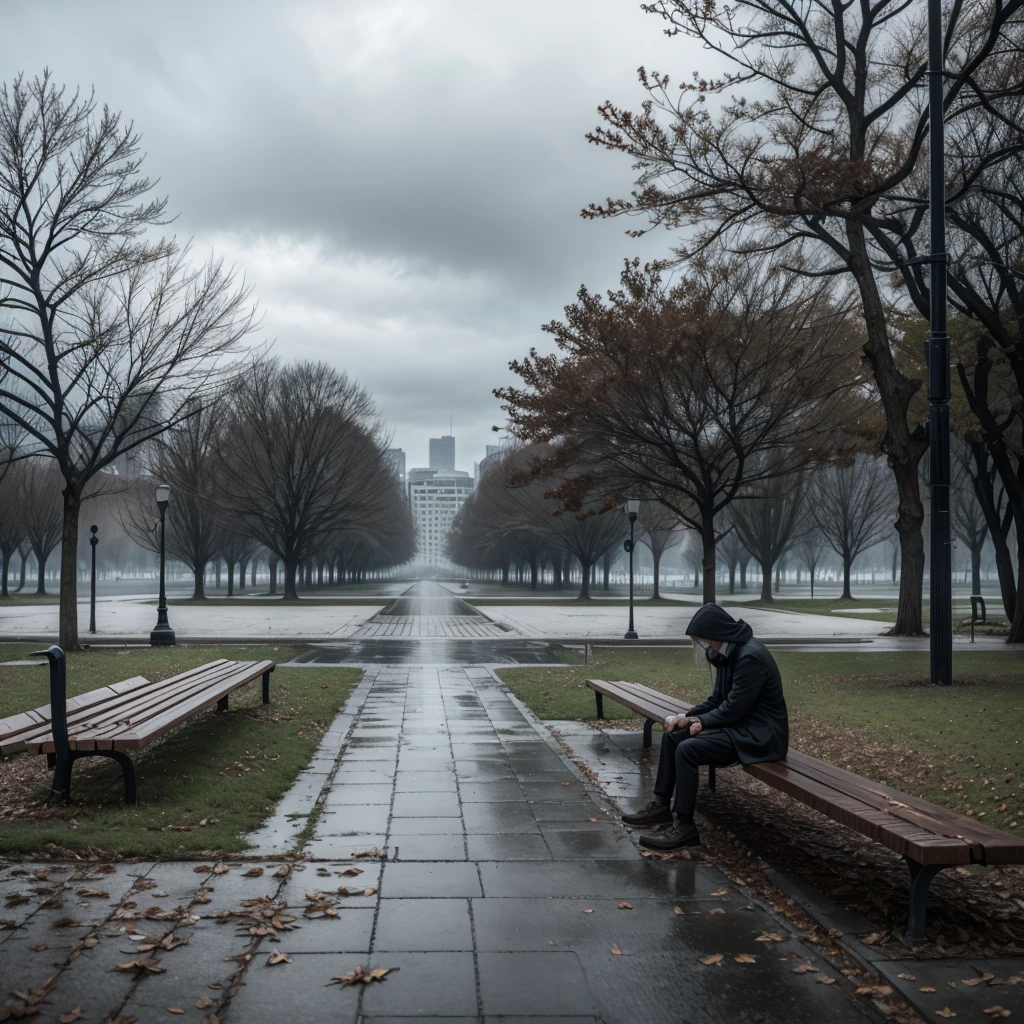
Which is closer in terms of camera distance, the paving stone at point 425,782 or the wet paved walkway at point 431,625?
the paving stone at point 425,782

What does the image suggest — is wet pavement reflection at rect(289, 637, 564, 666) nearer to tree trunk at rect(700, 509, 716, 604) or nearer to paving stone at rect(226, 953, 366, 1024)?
tree trunk at rect(700, 509, 716, 604)

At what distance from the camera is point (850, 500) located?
4706 cm

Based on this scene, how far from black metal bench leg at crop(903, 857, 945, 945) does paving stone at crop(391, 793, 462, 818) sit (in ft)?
10.0

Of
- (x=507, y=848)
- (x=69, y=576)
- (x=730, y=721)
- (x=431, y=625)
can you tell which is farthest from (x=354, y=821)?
(x=431, y=625)

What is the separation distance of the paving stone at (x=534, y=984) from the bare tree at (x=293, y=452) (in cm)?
4047

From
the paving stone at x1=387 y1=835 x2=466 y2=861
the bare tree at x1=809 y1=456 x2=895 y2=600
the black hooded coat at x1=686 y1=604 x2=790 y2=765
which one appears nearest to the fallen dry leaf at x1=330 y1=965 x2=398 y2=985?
the paving stone at x1=387 y1=835 x2=466 y2=861

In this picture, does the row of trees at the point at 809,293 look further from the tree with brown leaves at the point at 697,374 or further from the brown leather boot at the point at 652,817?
the brown leather boot at the point at 652,817

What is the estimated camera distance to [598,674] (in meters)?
14.8

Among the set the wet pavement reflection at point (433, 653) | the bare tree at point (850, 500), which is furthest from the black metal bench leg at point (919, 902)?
the bare tree at point (850, 500)

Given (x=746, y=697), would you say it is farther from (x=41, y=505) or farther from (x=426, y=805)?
(x=41, y=505)

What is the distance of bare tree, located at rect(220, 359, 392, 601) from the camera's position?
43000 millimetres

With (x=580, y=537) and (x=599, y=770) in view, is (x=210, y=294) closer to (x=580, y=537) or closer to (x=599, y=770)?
(x=599, y=770)

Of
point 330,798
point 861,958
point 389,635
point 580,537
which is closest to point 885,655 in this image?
point 389,635

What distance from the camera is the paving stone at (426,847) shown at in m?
5.54
